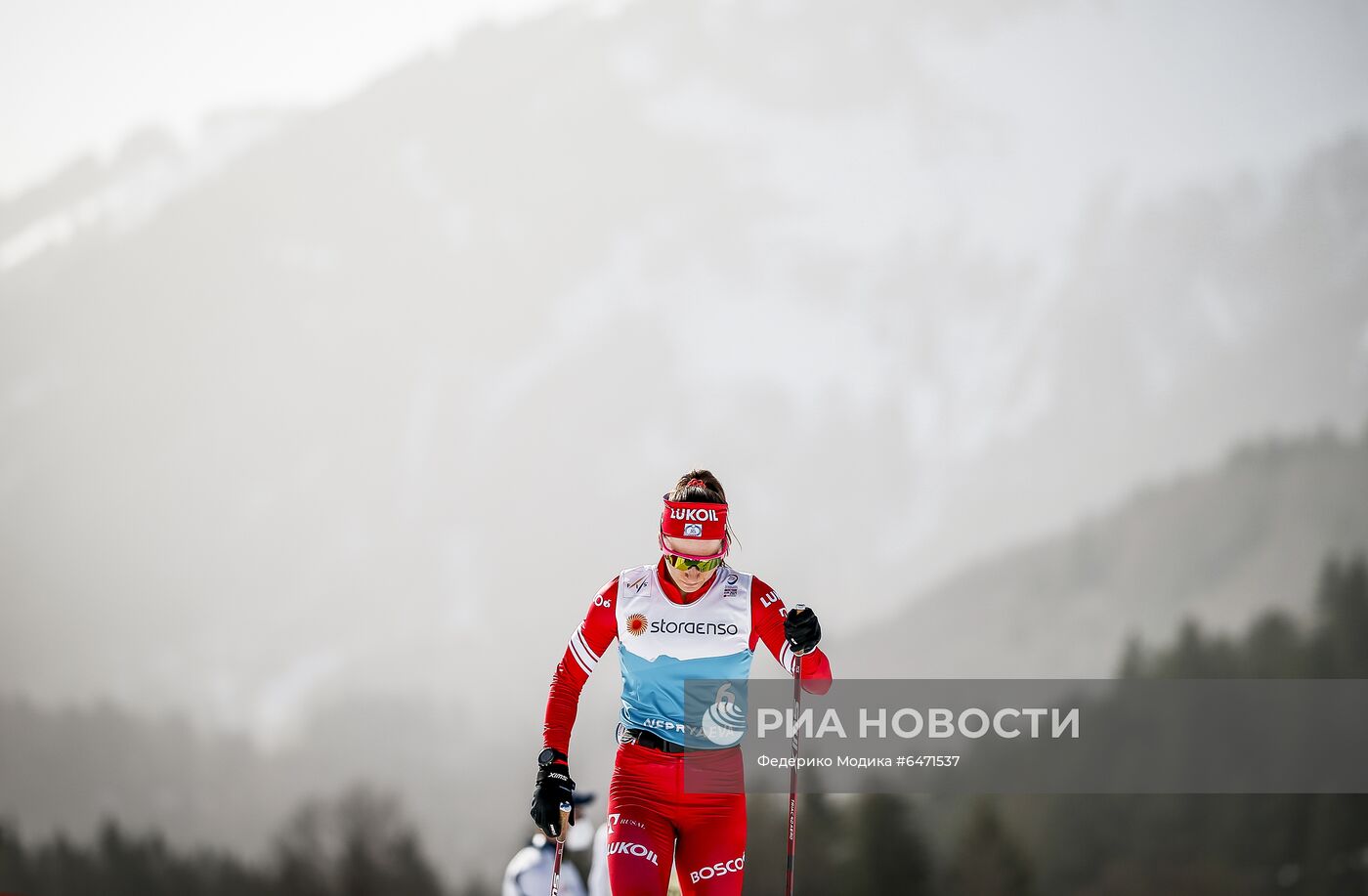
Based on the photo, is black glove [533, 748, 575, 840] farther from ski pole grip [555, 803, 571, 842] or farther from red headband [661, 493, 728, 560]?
red headband [661, 493, 728, 560]

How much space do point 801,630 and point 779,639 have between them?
228mm

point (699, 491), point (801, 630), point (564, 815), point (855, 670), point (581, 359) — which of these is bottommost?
point (564, 815)

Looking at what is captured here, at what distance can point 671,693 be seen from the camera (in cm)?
430

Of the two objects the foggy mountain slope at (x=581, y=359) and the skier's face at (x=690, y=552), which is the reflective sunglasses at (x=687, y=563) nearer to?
the skier's face at (x=690, y=552)

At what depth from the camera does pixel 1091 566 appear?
79.2m

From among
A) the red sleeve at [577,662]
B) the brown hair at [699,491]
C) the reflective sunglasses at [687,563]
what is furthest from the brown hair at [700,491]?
the red sleeve at [577,662]

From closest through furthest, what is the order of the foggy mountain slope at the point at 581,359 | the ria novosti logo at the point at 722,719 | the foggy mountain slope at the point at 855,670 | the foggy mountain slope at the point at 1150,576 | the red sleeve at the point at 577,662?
the ria novosti logo at the point at 722,719
the red sleeve at the point at 577,662
the foggy mountain slope at the point at 1150,576
the foggy mountain slope at the point at 855,670
the foggy mountain slope at the point at 581,359

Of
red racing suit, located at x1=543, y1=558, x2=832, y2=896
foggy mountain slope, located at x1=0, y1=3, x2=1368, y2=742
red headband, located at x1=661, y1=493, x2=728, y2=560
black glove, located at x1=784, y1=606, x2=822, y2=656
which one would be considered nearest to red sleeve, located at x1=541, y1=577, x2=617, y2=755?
red racing suit, located at x1=543, y1=558, x2=832, y2=896

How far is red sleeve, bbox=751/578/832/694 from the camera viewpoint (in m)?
4.37

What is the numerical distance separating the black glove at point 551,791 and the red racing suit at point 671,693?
7cm

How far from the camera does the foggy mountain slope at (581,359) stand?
9588 cm

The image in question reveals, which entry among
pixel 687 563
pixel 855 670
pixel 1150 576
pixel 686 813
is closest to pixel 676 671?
pixel 687 563

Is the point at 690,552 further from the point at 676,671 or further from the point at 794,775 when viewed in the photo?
the point at 794,775

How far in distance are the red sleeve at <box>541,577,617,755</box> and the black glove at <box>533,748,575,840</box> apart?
0.06m
